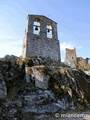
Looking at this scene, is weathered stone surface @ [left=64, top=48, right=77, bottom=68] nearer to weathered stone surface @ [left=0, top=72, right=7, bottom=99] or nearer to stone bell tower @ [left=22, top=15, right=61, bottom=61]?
stone bell tower @ [left=22, top=15, right=61, bottom=61]

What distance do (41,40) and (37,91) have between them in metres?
10.2

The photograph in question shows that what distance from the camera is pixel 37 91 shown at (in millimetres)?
11430

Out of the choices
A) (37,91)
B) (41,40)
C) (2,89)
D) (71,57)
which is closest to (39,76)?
(37,91)

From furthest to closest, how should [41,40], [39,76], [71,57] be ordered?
1. [71,57]
2. [41,40]
3. [39,76]

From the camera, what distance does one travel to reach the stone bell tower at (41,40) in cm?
1955

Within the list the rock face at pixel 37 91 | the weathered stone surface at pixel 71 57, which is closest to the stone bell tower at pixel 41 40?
the rock face at pixel 37 91

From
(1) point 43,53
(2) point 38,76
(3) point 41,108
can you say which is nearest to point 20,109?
(3) point 41,108

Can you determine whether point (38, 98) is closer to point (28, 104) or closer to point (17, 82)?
point (28, 104)

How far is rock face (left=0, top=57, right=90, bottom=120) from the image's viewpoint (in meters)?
→ 9.90

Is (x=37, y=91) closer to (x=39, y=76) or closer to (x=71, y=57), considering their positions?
(x=39, y=76)

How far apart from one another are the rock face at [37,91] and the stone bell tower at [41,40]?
4674 mm

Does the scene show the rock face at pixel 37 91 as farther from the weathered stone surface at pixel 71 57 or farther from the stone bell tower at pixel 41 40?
the weathered stone surface at pixel 71 57

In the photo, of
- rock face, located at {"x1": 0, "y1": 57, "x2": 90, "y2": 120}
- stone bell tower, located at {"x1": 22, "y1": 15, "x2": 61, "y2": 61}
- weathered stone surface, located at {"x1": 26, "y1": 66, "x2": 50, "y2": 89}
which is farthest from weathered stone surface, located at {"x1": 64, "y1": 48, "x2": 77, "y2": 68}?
weathered stone surface, located at {"x1": 26, "y1": 66, "x2": 50, "y2": 89}

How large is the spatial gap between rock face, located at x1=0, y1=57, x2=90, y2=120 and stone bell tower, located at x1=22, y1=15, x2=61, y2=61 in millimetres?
4674
